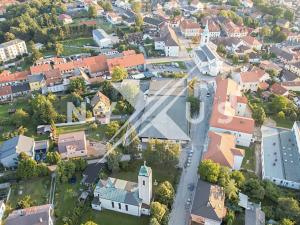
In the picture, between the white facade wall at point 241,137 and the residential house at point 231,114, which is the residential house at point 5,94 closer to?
Answer: the residential house at point 231,114

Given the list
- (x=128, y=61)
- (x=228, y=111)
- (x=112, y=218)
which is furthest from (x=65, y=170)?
(x=128, y=61)

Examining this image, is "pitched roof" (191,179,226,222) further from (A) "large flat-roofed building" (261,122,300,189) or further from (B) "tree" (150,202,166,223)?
(A) "large flat-roofed building" (261,122,300,189)

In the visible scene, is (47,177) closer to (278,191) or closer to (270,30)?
(278,191)

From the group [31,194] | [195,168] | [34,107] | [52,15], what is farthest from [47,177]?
[52,15]

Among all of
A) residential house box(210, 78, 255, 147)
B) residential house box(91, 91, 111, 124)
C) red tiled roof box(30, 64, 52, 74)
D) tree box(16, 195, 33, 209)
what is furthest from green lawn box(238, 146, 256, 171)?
red tiled roof box(30, 64, 52, 74)

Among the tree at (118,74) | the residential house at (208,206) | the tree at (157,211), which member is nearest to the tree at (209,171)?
the residential house at (208,206)

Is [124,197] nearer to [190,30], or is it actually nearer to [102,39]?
[102,39]
